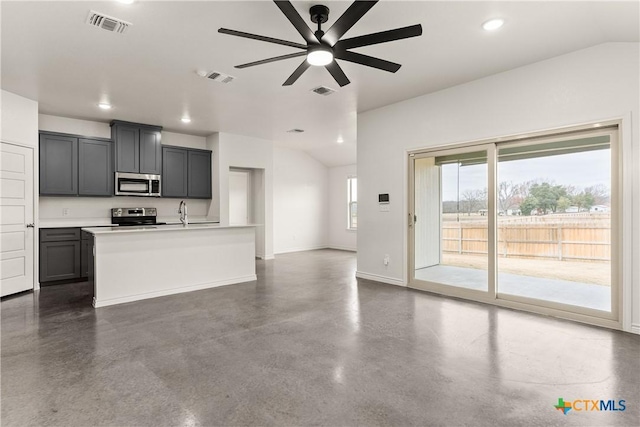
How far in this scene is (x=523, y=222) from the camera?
404cm

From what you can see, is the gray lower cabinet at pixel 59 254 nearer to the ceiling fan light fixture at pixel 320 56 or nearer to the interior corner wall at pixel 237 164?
the interior corner wall at pixel 237 164

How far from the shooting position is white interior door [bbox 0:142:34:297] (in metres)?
4.45

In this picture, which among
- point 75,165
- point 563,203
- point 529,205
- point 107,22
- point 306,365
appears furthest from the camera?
point 75,165

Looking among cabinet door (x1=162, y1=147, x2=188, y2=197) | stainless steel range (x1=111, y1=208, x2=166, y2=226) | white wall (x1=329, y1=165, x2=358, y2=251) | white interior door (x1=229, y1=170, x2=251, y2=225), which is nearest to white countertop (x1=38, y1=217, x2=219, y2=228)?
stainless steel range (x1=111, y1=208, x2=166, y2=226)

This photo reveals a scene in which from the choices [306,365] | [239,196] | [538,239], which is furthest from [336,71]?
[239,196]

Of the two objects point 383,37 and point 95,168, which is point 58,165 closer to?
point 95,168

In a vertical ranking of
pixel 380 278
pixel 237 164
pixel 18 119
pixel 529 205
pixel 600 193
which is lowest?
pixel 380 278

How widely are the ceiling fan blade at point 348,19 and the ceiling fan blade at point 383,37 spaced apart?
0.29ft

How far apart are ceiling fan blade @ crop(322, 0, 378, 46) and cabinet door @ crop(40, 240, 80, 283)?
5348mm

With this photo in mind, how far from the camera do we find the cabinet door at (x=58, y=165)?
17.3 feet

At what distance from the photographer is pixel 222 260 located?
5109mm

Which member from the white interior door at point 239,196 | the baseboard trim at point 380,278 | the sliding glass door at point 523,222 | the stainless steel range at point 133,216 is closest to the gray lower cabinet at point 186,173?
the stainless steel range at point 133,216

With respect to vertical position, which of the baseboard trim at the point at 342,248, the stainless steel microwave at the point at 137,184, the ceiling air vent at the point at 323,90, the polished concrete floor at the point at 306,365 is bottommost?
the polished concrete floor at the point at 306,365

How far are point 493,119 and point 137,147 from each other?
5925 millimetres
